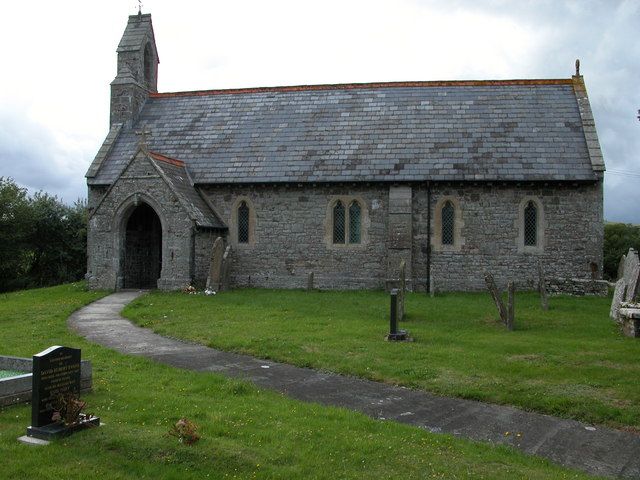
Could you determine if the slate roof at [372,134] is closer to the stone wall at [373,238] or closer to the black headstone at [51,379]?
the stone wall at [373,238]

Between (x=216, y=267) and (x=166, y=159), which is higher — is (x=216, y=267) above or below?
below

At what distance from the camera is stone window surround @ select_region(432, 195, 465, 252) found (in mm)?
24312

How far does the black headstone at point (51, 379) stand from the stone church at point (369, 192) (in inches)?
598

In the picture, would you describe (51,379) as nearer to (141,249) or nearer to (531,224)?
(141,249)

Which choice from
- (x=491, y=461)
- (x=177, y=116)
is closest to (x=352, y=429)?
(x=491, y=461)

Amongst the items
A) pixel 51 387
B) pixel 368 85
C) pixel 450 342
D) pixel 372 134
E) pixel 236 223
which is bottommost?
pixel 450 342

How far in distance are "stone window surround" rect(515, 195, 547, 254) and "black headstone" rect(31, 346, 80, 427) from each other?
62.9 feet

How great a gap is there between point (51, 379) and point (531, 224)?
66.3 feet

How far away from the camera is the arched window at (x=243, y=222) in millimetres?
26031

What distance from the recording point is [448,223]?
24.5m

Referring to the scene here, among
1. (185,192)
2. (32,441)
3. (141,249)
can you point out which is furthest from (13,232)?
(32,441)

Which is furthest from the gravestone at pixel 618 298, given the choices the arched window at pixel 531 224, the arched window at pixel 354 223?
the arched window at pixel 354 223

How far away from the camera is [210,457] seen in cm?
671

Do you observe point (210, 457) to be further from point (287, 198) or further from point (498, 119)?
point (498, 119)
